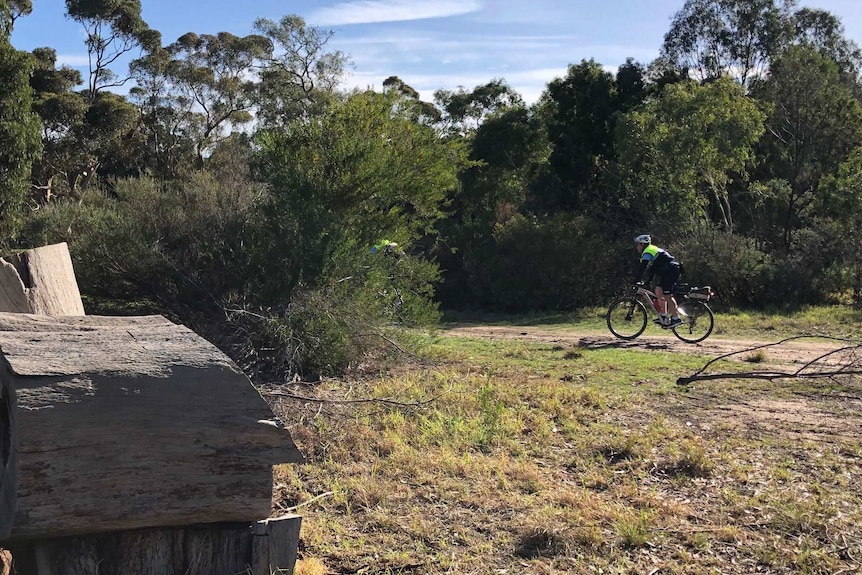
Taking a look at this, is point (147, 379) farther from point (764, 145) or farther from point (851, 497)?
point (764, 145)

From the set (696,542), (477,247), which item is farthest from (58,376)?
(477,247)

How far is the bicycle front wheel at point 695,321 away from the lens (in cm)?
1319

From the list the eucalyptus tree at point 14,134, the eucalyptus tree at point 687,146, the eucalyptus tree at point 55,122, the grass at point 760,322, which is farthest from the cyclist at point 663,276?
the eucalyptus tree at point 55,122

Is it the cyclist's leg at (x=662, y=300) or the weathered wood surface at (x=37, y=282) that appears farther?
the cyclist's leg at (x=662, y=300)

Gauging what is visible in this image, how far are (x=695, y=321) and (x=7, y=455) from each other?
11.8m

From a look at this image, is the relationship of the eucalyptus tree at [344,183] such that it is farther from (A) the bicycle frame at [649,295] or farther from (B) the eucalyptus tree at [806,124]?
(B) the eucalyptus tree at [806,124]

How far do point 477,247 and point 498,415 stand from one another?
53.6 feet

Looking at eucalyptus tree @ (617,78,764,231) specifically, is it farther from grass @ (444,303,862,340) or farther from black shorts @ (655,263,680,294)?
black shorts @ (655,263,680,294)

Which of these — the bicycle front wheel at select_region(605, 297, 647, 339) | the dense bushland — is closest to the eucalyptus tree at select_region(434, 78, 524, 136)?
the dense bushland

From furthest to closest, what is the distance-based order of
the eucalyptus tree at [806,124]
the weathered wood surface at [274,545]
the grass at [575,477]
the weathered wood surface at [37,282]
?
the eucalyptus tree at [806,124] < the weathered wood surface at [37,282] < the grass at [575,477] < the weathered wood surface at [274,545]

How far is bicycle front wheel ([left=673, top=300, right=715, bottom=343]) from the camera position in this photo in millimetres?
13188

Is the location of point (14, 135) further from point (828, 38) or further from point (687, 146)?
point (828, 38)

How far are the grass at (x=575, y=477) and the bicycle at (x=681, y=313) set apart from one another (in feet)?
13.0

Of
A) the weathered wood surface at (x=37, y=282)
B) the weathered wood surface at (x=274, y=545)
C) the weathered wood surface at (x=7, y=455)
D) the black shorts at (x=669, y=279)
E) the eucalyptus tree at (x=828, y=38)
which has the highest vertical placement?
the eucalyptus tree at (x=828, y=38)
